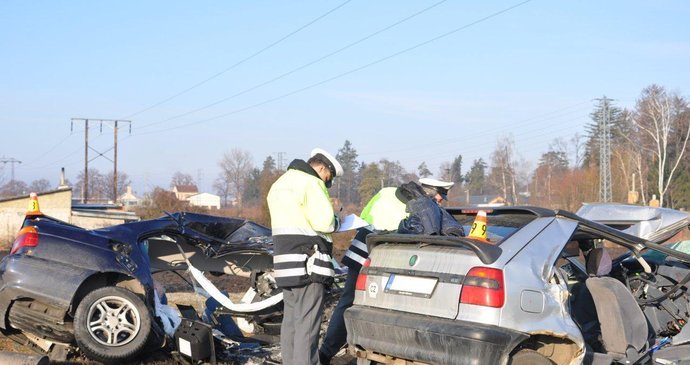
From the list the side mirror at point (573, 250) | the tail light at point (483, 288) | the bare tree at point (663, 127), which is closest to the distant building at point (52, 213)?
the side mirror at point (573, 250)

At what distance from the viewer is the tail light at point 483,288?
5.02 metres

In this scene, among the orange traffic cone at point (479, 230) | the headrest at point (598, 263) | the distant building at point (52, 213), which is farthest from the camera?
the distant building at point (52, 213)

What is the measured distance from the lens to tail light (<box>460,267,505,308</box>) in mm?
5016

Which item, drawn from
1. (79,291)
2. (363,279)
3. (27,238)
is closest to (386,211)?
(363,279)

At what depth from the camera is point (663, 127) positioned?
215 ft

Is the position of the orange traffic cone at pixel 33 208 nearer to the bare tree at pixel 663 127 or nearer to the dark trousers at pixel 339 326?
the dark trousers at pixel 339 326

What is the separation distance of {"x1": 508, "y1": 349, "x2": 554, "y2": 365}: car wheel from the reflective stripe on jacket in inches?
67.0

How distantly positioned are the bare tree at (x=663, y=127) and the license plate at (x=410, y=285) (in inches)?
2446

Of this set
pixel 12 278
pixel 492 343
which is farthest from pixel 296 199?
pixel 12 278

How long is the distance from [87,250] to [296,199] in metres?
2.06

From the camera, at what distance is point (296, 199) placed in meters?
6.22

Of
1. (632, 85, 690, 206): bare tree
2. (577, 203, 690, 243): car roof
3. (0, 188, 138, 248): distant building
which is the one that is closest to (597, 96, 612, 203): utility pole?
(632, 85, 690, 206): bare tree

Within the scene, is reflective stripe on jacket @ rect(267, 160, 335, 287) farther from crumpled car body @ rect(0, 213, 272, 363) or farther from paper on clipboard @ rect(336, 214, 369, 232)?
crumpled car body @ rect(0, 213, 272, 363)

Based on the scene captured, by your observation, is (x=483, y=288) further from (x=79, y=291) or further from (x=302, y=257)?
(x=79, y=291)
